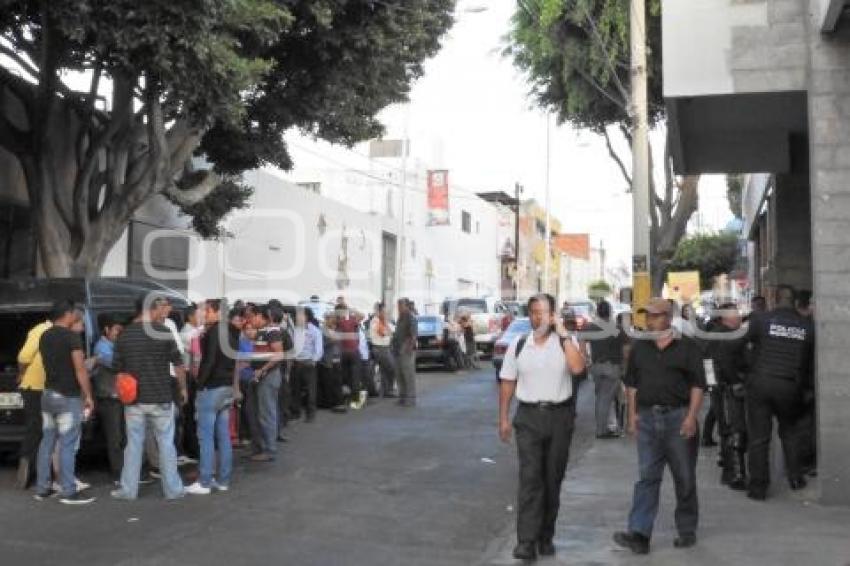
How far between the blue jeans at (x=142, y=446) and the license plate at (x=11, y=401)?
148 centimetres

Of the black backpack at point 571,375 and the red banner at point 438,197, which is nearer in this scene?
the black backpack at point 571,375

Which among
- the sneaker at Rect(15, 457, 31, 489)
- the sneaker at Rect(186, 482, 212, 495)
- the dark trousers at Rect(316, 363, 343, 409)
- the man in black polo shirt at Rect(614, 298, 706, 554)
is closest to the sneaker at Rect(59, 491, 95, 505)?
the sneaker at Rect(15, 457, 31, 489)

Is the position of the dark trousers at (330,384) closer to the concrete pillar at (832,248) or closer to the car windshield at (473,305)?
the concrete pillar at (832,248)

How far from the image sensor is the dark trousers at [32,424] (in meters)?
9.25

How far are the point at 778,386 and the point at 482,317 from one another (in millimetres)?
20350

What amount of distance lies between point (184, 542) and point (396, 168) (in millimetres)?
→ 35220

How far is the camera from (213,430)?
9375 millimetres

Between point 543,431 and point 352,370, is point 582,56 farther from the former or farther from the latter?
point 543,431

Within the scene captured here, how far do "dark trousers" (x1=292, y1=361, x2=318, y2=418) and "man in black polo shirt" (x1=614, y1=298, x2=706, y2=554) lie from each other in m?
8.28

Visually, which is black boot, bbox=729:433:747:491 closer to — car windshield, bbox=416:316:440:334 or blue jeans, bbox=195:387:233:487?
blue jeans, bbox=195:387:233:487

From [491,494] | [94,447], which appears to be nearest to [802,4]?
[491,494]

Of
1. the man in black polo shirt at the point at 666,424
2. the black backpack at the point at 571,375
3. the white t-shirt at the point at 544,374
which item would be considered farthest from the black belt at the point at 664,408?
the white t-shirt at the point at 544,374

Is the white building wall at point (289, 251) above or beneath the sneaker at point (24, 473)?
above

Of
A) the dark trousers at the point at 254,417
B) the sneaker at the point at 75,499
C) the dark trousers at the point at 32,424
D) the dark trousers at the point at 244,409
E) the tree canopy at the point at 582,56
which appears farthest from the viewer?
the tree canopy at the point at 582,56
